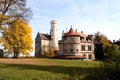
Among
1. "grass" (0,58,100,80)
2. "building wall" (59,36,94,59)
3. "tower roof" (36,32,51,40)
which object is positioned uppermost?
"tower roof" (36,32,51,40)

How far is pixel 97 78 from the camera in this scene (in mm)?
20547

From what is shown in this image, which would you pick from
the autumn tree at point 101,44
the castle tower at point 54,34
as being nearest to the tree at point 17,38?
the autumn tree at point 101,44

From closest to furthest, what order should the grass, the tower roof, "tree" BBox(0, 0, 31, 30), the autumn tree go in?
A: the grass → "tree" BBox(0, 0, 31, 30) → the autumn tree → the tower roof

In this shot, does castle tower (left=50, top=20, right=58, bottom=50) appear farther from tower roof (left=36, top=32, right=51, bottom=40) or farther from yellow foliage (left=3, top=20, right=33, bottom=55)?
yellow foliage (left=3, top=20, right=33, bottom=55)

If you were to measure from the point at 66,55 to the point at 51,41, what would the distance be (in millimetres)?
59999

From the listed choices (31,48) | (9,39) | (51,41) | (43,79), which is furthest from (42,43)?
(43,79)

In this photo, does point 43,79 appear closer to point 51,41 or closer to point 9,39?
point 9,39

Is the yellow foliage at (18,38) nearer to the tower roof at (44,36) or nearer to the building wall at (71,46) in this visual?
the building wall at (71,46)

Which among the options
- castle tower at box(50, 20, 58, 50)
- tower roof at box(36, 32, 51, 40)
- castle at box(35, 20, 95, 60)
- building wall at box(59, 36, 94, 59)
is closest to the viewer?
castle at box(35, 20, 95, 60)

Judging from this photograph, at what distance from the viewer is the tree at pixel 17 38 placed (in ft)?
188

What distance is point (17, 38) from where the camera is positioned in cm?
6619

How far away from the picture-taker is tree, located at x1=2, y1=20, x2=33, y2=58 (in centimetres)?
5734

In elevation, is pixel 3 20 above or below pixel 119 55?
above

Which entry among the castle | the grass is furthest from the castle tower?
the grass
